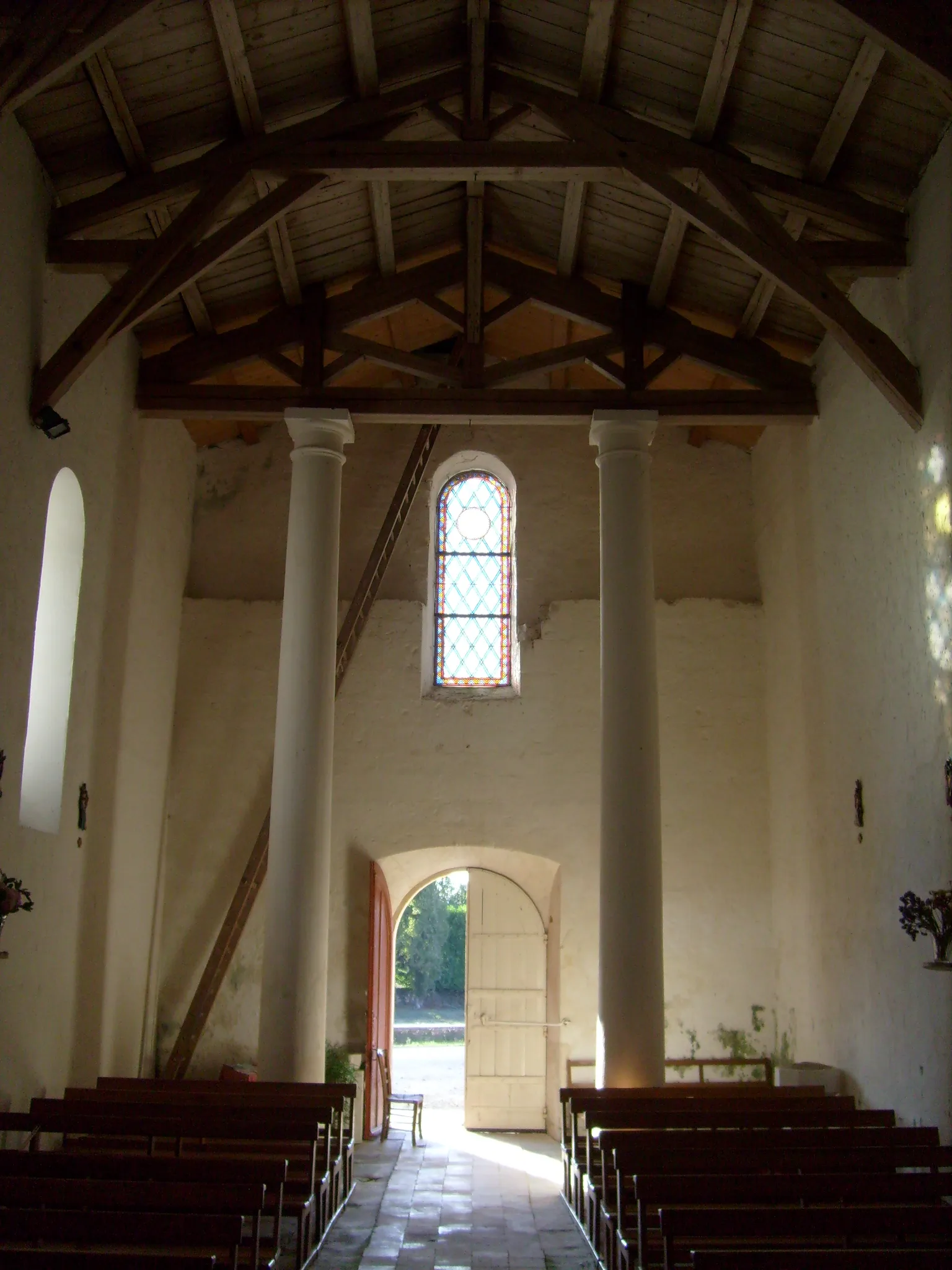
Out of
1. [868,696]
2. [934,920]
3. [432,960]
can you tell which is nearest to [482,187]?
[868,696]

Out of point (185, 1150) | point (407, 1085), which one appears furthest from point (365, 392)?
point (407, 1085)

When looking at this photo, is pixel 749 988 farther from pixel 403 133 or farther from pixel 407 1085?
pixel 403 133

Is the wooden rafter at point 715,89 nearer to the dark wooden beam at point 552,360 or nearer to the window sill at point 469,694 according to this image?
the dark wooden beam at point 552,360

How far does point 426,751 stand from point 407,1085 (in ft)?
20.0

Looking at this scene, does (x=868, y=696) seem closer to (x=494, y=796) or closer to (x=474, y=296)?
(x=494, y=796)

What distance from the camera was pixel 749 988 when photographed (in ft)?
36.3

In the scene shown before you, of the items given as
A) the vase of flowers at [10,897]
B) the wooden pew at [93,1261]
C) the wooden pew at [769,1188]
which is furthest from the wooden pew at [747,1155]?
the vase of flowers at [10,897]

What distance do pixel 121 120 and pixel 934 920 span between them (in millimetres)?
6701

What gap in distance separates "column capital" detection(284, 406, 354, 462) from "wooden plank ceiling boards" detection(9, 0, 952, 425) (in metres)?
0.16

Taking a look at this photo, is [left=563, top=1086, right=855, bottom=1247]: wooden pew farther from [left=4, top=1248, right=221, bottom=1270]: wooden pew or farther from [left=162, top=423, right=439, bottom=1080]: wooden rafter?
[left=162, top=423, right=439, bottom=1080]: wooden rafter

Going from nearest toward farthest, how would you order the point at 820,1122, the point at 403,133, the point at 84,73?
the point at 820,1122 < the point at 84,73 < the point at 403,133

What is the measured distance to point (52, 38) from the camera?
6.21m

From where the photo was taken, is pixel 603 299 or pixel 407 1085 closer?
pixel 603 299

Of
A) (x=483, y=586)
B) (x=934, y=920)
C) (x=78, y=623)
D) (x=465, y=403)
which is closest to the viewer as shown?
(x=934, y=920)
